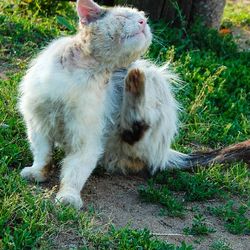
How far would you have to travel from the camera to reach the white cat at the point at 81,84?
4121 mm

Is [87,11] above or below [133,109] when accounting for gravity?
above

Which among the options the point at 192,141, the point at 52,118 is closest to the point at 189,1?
the point at 192,141

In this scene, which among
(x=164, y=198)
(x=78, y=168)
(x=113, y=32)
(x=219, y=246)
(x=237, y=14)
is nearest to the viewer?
(x=219, y=246)

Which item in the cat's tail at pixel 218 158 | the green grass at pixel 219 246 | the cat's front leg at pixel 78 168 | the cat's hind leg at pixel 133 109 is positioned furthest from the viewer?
the cat's tail at pixel 218 158

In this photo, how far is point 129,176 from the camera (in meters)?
4.93

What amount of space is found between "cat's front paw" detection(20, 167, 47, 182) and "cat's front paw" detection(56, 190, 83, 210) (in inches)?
11.9

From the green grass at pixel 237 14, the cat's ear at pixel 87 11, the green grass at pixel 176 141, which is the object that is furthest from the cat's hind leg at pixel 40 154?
the green grass at pixel 237 14

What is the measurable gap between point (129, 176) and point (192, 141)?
1055 mm

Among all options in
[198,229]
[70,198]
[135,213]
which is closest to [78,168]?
[70,198]

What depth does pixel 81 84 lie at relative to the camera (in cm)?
418

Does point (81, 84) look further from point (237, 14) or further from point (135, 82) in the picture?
point (237, 14)

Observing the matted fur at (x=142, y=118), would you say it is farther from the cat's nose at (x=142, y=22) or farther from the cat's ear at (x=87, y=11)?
the cat's ear at (x=87, y=11)

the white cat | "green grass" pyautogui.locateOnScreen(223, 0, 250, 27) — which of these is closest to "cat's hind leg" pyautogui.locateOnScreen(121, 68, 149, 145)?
the white cat

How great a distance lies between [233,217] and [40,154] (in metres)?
1.32
